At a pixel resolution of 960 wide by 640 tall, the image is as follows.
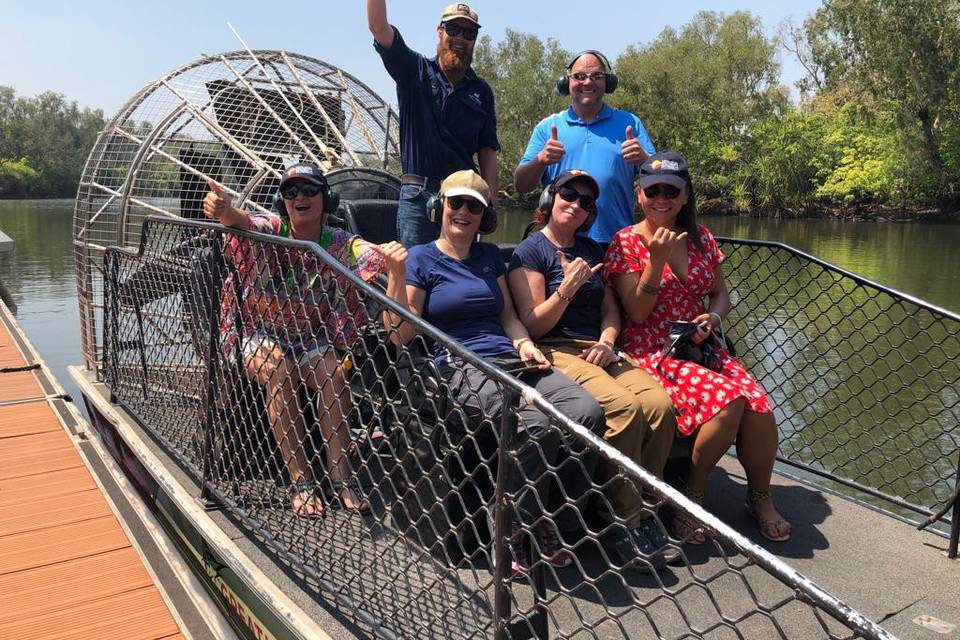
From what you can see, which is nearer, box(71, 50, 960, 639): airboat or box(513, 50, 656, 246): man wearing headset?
Result: box(71, 50, 960, 639): airboat

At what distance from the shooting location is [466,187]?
10.0ft

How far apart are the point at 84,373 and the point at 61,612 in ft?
10.4

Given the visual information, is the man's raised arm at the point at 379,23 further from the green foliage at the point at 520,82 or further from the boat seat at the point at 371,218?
the green foliage at the point at 520,82

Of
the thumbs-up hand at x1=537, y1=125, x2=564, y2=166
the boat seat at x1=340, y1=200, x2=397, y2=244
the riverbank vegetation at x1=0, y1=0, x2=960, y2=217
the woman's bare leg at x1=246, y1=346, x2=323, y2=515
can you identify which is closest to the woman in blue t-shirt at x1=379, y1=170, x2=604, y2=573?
the woman's bare leg at x1=246, y1=346, x2=323, y2=515

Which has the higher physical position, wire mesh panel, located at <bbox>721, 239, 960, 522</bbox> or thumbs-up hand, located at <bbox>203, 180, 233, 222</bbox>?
thumbs-up hand, located at <bbox>203, 180, 233, 222</bbox>

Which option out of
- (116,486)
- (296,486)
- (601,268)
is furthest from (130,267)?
(601,268)

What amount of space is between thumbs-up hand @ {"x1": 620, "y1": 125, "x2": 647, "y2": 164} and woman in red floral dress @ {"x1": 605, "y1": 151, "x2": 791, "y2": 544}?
0.64 ft

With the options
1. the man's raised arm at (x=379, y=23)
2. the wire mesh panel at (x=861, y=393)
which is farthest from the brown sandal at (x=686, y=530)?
the man's raised arm at (x=379, y=23)

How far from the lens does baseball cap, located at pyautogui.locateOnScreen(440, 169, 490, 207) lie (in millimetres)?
3037

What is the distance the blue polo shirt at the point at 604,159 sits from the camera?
375 centimetres

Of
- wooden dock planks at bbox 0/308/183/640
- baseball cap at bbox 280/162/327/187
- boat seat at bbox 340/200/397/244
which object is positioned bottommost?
wooden dock planks at bbox 0/308/183/640

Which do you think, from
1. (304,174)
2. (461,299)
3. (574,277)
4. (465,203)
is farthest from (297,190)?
(574,277)

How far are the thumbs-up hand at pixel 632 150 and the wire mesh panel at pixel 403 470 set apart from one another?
4.15ft

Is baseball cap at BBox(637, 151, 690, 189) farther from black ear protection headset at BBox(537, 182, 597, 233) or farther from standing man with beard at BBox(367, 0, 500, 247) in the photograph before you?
standing man with beard at BBox(367, 0, 500, 247)
